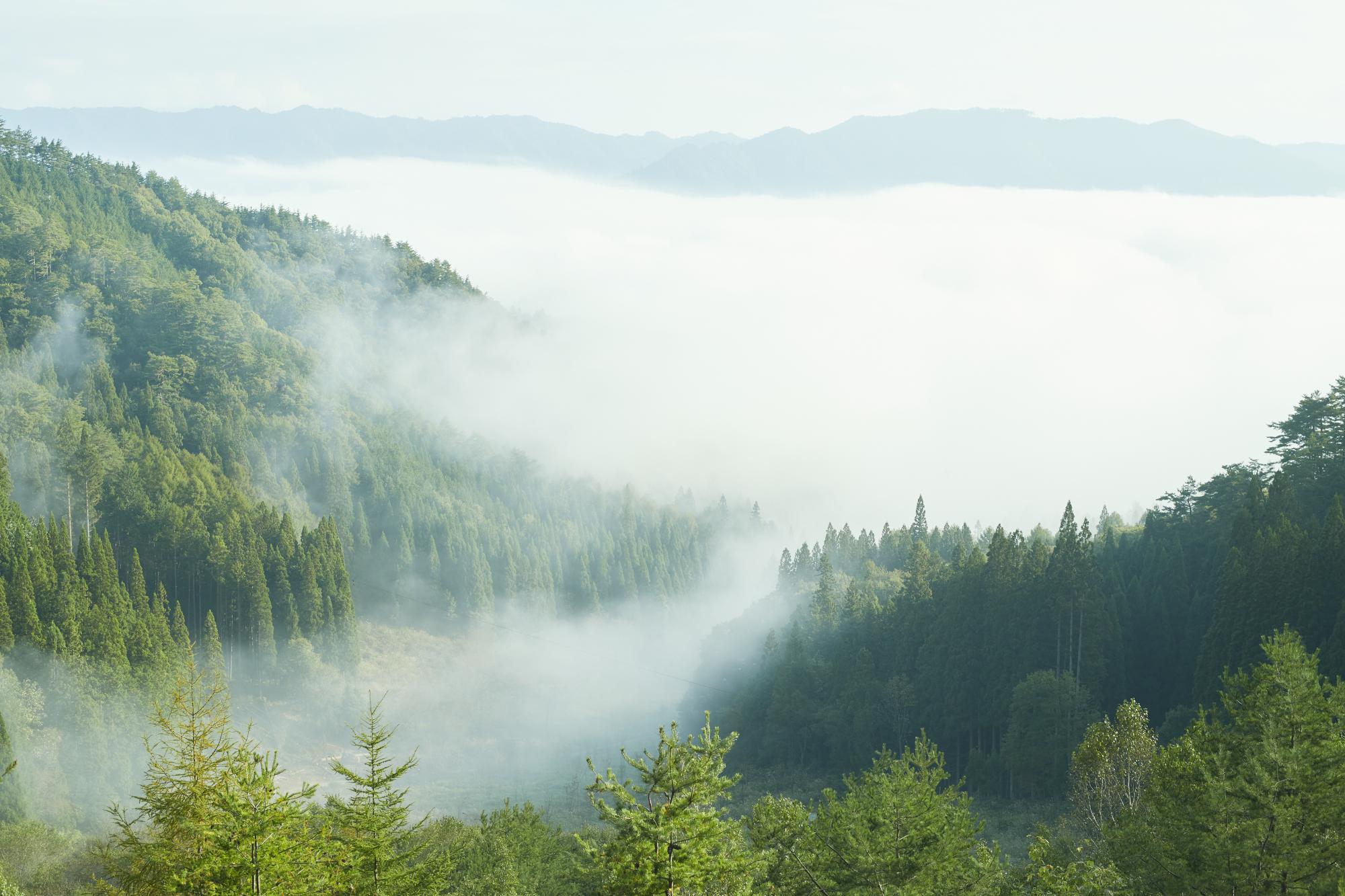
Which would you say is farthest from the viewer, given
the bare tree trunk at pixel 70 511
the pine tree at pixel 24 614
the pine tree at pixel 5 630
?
the bare tree trunk at pixel 70 511

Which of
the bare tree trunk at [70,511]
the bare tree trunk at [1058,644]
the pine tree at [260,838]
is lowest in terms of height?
the bare tree trunk at [1058,644]

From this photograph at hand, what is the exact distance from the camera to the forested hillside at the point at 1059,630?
84.8 metres

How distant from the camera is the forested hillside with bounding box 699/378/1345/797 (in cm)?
8475

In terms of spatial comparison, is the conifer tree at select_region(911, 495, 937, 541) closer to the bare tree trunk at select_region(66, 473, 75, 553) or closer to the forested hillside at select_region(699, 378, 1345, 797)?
the forested hillside at select_region(699, 378, 1345, 797)

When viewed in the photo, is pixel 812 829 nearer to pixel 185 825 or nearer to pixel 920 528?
pixel 185 825

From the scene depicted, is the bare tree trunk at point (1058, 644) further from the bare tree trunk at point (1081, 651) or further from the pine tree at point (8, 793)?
the pine tree at point (8, 793)

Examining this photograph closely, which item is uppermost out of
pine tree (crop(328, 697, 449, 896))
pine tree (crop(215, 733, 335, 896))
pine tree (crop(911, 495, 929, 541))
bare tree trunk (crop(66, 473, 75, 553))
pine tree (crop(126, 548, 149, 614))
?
pine tree (crop(215, 733, 335, 896))

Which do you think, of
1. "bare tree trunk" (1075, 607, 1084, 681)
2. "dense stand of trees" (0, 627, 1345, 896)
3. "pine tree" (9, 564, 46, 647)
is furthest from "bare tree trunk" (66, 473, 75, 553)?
"bare tree trunk" (1075, 607, 1084, 681)

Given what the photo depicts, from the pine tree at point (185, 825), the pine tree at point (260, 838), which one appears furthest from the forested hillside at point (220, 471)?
the pine tree at point (260, 838)

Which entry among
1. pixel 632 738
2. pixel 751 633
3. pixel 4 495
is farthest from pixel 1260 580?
pixel 4 495

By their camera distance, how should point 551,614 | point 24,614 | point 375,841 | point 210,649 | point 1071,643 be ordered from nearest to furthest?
1. point 375,841
2. point 24,614
3. point 1071,643
4. point 210,649
5. point 551,614

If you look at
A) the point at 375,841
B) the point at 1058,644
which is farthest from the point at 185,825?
the point at 1058,644

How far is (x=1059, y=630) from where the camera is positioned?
103 meters

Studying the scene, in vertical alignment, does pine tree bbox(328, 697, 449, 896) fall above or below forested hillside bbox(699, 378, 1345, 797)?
above
